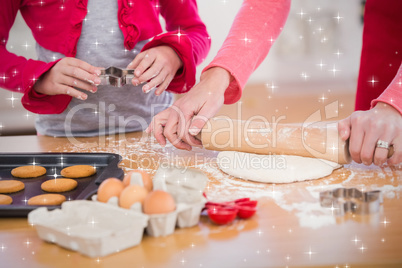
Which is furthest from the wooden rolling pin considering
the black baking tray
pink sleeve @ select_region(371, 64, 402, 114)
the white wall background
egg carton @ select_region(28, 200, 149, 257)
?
Result: the white wall background

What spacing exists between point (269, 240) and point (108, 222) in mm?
242

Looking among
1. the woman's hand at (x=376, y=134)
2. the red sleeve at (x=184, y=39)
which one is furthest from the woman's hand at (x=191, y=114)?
the woman's hand at (x=376, y=134)

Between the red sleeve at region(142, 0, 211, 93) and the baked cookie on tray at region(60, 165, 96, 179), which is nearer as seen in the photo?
the baked cookie on tray at region(60, 165, 96, 179)

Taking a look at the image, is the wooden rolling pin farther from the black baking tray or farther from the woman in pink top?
the black baking tray

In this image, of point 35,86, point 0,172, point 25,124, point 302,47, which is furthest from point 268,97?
point 0,172

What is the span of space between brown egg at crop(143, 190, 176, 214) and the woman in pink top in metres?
0.42

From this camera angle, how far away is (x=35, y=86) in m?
1.18

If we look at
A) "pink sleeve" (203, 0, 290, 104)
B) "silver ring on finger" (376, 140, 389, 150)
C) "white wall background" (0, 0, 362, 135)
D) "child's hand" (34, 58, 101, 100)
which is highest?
"white wall background" (0, 0, 362, 135)

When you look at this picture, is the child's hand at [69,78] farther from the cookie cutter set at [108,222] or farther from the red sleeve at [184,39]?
the cookie cutter set at [108,222]

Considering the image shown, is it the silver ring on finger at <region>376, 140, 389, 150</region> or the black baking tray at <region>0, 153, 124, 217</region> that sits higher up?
the silver ring on finger at <region>376, 140, 389, 150</region>

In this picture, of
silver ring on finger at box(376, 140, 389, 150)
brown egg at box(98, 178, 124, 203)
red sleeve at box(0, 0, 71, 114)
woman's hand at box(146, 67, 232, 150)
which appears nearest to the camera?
brown egg at box(98, 178, 124, 203)

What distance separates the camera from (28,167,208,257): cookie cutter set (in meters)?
0.58

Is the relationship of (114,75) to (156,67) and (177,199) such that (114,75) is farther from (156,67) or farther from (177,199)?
(177,199)

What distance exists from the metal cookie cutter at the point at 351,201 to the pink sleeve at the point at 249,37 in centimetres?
46
